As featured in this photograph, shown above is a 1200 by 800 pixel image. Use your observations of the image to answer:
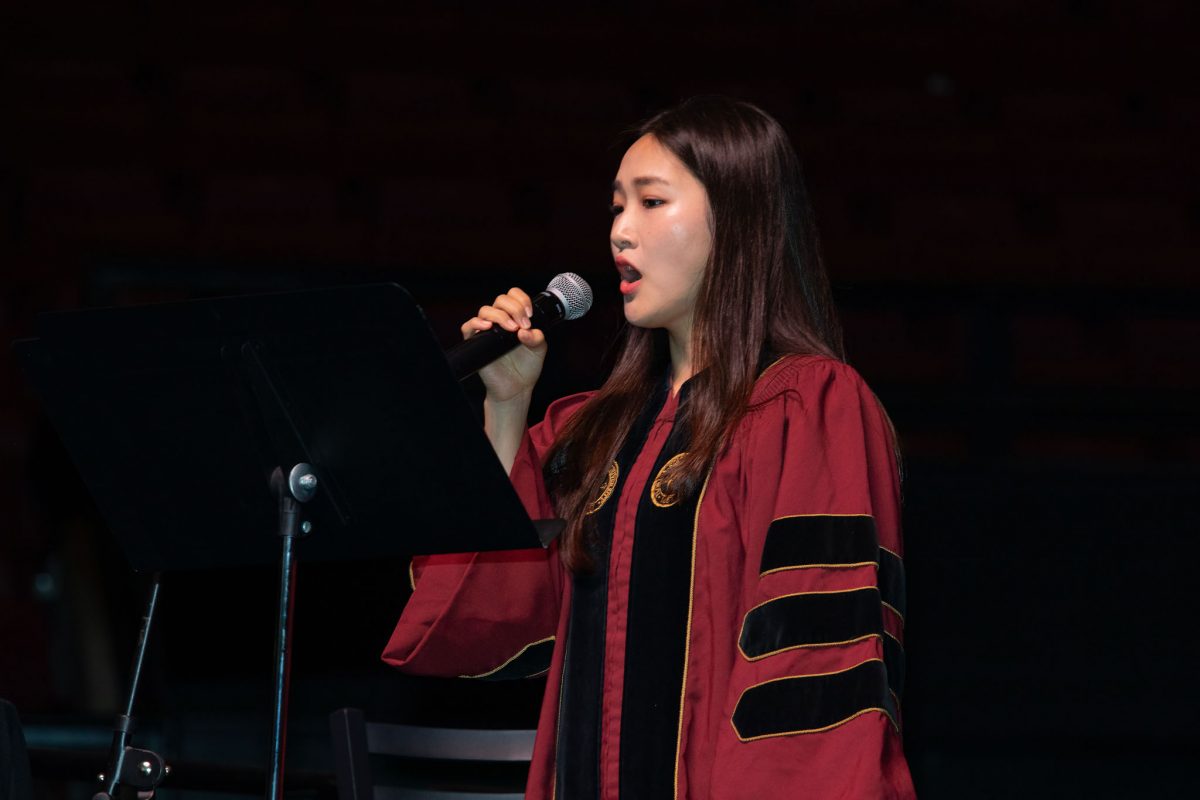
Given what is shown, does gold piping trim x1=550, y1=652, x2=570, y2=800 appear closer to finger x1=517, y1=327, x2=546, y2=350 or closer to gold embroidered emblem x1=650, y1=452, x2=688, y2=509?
gold embroidered emblem x1=650, y1=452, x2=688, y2=509

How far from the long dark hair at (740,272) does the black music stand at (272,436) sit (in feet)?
1.02

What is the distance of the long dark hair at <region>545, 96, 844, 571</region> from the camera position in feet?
5.61

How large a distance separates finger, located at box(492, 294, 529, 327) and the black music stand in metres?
0.26

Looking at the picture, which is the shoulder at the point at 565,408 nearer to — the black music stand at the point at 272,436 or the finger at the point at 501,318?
the finger at the point at 501,318

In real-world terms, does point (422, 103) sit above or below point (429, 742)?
above

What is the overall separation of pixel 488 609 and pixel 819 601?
51 cm

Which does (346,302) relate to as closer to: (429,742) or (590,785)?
(590,785)

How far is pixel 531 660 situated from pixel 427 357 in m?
0.65

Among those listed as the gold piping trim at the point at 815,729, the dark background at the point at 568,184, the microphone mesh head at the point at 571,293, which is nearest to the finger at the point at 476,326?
the microphone mesh head at the point at 571,293

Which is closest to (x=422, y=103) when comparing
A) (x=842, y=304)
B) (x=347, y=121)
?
(x=347, y=121)

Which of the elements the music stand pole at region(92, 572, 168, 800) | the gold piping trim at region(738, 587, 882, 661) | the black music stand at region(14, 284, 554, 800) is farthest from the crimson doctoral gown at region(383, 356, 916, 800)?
the music stand pole at region(92, 572, 168, 800)

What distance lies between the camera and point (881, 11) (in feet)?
17.4

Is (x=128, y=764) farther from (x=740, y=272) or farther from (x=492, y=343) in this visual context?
(x=740, y=272)

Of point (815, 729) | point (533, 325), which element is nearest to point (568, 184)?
point (533, 325)
